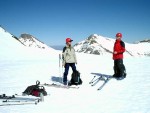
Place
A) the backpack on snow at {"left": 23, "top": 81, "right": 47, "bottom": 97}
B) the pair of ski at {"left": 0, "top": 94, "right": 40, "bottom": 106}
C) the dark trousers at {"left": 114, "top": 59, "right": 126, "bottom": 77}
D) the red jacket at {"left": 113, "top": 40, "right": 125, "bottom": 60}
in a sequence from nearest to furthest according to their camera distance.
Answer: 1. the pair of ski at {"left": 0, "top": 94, "right": 40, "bottom": 106}
2. the backpack on snow at {"left": 23, "top": 81, "right": 47, "bottom": 97}
3. the red jacket at {"left": 113, "top": 40, "right": 125, "bottom": 60}
4. the dark trousers at {"left": 114, "top": 59, "right": 126, "bottom": 77}

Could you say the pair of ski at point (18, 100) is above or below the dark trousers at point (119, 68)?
below

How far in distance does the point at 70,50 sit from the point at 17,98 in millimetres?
4240

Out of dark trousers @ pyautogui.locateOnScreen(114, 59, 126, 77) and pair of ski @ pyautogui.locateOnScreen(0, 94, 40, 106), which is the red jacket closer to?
dark trousers @ pyautogui.locateOnScreen(114, 59, 126, 77)

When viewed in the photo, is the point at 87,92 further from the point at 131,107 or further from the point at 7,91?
the point at 7,91

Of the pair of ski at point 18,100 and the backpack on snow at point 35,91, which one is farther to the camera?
the backpack on snow at point 35,91

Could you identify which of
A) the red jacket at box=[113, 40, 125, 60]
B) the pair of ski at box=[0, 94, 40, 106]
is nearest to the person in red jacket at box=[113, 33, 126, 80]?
the red jacket at box=[113, 40, 125, 60]

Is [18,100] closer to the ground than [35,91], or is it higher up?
closer to the ground

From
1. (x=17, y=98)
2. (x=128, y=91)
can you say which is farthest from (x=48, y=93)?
(x=128, y=91)

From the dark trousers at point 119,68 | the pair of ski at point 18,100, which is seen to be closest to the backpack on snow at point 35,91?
the pair of ski at point 18,100

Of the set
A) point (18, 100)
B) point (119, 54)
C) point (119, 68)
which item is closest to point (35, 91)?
point (18, 100)

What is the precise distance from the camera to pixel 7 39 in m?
47.0

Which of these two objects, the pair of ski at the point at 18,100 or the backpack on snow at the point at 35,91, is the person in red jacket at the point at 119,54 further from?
the pair of ski at the point at 18,100

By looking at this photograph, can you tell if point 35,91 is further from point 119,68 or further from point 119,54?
point 119,54

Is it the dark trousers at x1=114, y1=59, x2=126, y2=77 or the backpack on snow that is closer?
the backpack on snow
